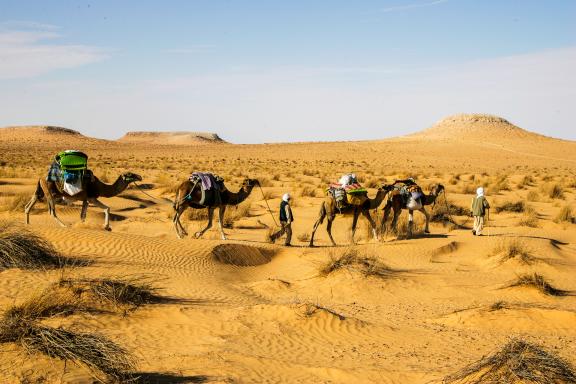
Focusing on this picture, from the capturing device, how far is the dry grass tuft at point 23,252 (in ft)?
39.0

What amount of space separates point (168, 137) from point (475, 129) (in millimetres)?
78851

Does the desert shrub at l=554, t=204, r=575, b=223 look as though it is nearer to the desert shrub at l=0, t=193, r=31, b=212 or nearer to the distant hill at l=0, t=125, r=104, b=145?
the desert shrub at l=0, t=193, r=31, b=212

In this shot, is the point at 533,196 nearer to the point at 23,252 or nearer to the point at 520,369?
the point at 23,252

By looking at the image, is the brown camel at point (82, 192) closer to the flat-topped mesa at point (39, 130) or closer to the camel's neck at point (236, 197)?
the camel's neck at point (236, 197)

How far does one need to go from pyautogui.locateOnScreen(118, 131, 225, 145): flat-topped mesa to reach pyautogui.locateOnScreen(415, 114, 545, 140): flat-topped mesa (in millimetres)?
52779

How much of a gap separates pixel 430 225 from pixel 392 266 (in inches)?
252

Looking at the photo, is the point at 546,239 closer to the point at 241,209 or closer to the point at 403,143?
the point at 241,209

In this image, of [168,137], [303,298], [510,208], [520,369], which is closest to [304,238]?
[303,298]

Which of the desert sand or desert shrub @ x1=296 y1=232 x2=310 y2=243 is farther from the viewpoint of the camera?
desert shrub @ x1=296 y1=232 x2=310 y2=243

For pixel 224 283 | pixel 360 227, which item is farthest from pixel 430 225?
pixel 224 283

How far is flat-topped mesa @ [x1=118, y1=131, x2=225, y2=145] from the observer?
491 feet

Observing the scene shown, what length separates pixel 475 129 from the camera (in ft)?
361

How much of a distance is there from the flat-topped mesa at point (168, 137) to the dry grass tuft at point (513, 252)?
133 m

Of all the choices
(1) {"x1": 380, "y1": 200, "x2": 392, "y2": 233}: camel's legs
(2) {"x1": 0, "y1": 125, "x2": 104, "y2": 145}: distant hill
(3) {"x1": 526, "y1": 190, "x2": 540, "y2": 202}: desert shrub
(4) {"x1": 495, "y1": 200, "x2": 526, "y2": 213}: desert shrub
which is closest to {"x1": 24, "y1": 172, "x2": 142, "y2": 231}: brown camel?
(1) {"x1": 380, "y1": 200, "x2": 392, "y2": 233}: camel's legs
